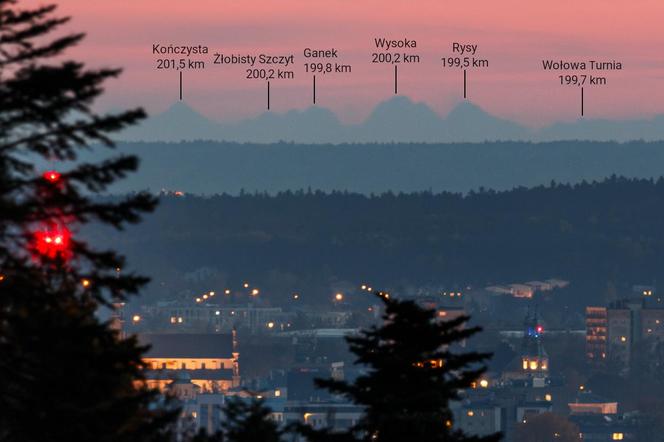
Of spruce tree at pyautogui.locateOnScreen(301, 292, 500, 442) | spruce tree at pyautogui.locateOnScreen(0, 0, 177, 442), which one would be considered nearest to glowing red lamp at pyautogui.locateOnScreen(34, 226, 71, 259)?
spruce tree at pyautogui.locateOnScreen(0, 0, 177, 442)

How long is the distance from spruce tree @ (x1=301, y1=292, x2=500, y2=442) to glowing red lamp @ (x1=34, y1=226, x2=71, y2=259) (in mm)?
6113

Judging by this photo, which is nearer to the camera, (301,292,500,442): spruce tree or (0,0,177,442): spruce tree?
(0,0,177,442): spruce tree

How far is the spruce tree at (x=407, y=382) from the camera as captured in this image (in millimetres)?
23125

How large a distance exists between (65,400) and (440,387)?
7491 mm

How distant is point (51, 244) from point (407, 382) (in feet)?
24.8

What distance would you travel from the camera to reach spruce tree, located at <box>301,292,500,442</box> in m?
23.1

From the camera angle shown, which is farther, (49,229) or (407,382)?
(407,382)

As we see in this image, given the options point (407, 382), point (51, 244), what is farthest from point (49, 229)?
point (407, 382)

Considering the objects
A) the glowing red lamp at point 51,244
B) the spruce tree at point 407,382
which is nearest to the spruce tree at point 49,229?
the glowing red lamp at point 51,244

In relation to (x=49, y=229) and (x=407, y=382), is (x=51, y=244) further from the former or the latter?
(x=407, y=382)

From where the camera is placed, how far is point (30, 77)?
14.5m

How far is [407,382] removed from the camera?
23.8m

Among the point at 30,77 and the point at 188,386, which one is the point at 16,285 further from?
the point at 188,386

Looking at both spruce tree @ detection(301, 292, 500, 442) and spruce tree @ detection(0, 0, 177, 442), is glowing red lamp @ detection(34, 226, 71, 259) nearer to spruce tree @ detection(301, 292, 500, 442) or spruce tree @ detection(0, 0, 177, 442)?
spruce tree @ detection(0, 0, 177, 442)
